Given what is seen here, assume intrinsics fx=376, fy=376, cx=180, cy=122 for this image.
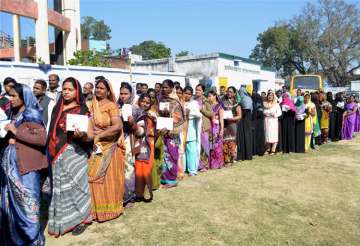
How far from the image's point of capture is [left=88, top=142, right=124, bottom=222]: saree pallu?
13.3ft

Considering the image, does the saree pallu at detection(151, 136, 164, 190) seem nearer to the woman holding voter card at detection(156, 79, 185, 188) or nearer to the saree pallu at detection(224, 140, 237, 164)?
the woman holding voter card at detection(156, 79, 185, 188)

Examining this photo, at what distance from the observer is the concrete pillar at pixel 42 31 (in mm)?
13102

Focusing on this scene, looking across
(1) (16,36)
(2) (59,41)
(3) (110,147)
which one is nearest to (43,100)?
(3) (110,147)

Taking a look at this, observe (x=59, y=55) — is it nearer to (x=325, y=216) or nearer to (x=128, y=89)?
(x=128, y=89)

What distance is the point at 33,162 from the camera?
332cm

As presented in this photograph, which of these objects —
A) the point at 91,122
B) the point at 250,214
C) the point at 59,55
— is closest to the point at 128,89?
→ the point at 91,122

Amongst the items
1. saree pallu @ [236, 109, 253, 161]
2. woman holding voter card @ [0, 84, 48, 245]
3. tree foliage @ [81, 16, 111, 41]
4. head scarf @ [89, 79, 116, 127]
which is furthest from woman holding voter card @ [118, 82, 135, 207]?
tree foliage @ [81, 16, 111, 41]

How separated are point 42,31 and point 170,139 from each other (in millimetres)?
9671

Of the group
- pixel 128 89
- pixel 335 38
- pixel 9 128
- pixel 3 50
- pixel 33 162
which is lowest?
pixel 33 162

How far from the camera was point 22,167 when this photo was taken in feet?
10.7

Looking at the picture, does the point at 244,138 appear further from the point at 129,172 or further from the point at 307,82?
the point at 307,82

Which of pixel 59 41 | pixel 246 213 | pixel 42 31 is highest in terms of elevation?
pixel 59 41

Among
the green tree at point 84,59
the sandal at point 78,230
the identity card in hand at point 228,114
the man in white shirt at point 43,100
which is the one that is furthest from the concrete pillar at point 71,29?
the sandal at point 78,230

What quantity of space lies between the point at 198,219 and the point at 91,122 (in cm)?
171
